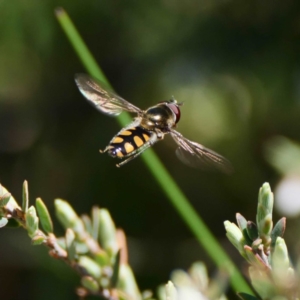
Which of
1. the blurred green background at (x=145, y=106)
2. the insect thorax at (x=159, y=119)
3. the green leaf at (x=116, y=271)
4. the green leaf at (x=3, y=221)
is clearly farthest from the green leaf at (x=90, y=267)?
the blurred green background at (x=145, y=106)

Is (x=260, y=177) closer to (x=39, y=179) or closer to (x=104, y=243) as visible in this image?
(x=39, y=179)

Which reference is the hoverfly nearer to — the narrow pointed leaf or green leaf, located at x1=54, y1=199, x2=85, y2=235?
green leaf, located at x1=54, y1=199, x2=85, y2=235

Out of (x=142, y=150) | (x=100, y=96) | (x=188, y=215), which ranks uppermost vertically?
(x=100, y=96)

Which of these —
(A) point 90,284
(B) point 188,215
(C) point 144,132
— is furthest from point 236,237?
(C) point 144,132

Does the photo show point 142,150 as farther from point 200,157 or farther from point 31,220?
point 31,220

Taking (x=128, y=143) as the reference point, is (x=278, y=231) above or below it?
below

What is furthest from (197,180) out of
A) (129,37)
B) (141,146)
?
(141,146)
